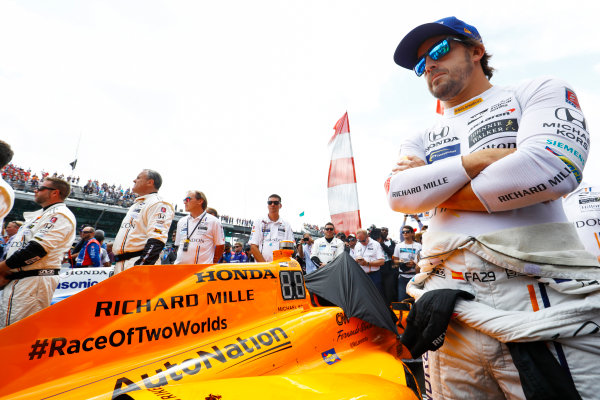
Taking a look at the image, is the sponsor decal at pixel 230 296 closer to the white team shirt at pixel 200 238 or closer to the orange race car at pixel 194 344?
the orange race car at pixel 194 344

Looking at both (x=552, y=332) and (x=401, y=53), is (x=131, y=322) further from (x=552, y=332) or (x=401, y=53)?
(x=401, y=53)

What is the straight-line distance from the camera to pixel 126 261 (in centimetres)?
411

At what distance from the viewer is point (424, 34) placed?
136cm

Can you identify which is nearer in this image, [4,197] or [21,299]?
[4,197]

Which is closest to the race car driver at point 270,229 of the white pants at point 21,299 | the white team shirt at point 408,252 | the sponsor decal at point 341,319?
the white pants at point 21,299

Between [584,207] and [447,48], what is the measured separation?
2.69m

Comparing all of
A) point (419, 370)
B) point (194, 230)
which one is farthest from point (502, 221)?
point (194, 230)

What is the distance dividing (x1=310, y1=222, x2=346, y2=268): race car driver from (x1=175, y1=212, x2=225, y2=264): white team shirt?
307 centimetres

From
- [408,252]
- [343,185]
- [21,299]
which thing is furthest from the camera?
[343,185]

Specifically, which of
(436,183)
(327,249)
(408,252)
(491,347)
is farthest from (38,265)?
(408,252)

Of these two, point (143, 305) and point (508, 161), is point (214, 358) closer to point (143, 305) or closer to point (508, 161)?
point (143, 305)

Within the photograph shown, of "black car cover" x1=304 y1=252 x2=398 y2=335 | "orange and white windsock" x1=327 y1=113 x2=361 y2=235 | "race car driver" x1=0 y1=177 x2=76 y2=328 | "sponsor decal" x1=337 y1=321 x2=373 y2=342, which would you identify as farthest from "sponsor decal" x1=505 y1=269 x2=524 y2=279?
"orange and white windsock" x1=327 y1=113 x2=361 y2=235

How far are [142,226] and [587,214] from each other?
15.9 feet

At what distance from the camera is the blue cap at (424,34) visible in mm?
1279
